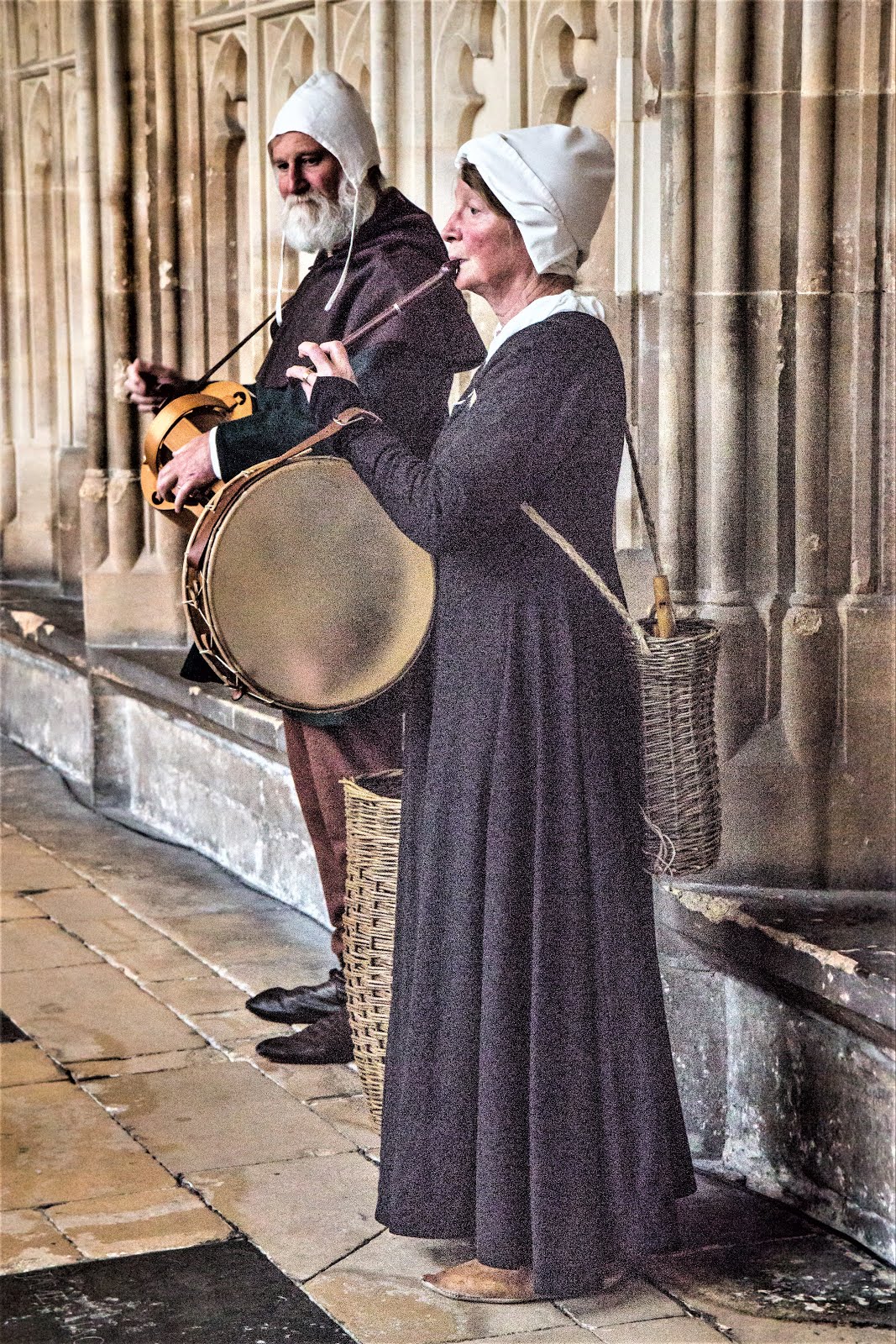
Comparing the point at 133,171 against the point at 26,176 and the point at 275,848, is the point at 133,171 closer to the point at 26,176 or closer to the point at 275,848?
the point at 26,176

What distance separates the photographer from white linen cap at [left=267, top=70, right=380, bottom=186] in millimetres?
4238

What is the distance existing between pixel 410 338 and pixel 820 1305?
1931 millimetres

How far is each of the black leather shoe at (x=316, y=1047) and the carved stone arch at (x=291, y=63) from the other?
2984 mm

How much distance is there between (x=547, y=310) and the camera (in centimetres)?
318

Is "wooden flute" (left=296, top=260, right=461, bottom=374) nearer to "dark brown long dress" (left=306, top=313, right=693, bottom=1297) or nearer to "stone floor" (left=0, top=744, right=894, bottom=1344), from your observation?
"dark brown long dress" (left=306, top=313, right=693, bottom=1297)

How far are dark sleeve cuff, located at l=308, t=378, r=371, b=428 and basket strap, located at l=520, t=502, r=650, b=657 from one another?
367 millimetres

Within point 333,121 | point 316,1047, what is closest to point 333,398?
point 333,121

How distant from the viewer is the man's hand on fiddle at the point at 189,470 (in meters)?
4.03

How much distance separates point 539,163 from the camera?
10.2 feet

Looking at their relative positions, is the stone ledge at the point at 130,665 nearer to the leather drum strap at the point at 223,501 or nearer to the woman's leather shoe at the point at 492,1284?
the leather drum strap at the point at 223,501

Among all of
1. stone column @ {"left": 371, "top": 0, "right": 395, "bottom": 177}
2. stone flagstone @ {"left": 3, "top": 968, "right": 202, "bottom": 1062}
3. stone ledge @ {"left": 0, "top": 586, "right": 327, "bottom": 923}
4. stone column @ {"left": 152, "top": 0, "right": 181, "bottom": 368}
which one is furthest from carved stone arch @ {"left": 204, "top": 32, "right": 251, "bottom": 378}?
stone flagstone @ {"left": 3, "top": 968, "right": 202, "bottom": 1062}

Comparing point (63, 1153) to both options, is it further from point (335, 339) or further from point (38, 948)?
point (335, 339)

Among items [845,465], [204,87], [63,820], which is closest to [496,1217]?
[845,465]

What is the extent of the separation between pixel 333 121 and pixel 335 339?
0.44m
